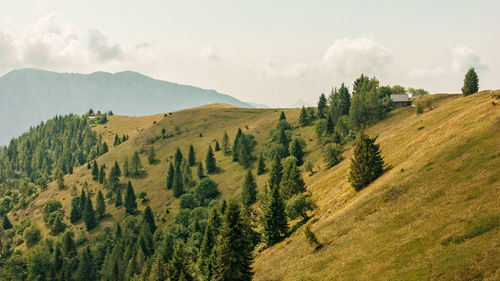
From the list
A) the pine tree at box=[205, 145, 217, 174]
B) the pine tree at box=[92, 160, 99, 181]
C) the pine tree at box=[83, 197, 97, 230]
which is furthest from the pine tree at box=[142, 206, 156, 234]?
the pine tree at box=[92, 160, 99, 181]

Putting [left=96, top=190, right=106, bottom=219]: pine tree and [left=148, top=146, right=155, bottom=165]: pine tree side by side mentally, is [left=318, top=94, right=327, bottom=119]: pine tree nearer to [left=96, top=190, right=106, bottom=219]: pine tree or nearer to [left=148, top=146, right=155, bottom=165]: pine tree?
[left=148, top=146, right=155, bottom=165]: pine tree

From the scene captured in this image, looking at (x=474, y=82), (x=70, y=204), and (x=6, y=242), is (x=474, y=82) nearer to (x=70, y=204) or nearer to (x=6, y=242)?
(x=70, y=204)

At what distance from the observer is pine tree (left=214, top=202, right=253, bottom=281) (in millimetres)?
42719

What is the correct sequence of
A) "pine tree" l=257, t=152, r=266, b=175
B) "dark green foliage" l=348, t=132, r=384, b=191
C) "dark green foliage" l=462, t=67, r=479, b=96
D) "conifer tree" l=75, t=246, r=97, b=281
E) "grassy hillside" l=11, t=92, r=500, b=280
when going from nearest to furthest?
"grassy hillside" l=11, t=92, r=500, b=280 < "dark green foliage" l=348, t=132, r=384, b=191 < "conifer tree" l=75, t=246, r=97, b=281 < "dark green foliage" l=462, t=67, r=479, b=96 < "pine tree" l=257, t=152, r=266, b=175

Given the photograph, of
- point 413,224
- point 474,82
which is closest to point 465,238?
point 413,224

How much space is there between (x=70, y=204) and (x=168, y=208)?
61396 mm

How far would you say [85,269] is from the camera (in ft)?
373

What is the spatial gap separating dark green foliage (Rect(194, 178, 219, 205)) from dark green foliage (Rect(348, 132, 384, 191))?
83.5 m

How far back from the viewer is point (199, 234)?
101m

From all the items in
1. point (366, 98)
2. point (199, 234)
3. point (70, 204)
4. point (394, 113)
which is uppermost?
point (366, 98)

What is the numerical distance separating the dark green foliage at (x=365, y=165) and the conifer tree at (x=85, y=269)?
340 ft

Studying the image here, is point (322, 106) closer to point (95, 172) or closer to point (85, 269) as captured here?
point (85, 269)

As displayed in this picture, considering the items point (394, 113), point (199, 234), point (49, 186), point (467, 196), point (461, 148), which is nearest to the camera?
point (467, 196)

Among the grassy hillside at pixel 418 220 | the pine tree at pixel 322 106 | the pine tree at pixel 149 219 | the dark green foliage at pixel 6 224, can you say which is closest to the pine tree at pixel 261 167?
the pine tree at pixel 149 219
